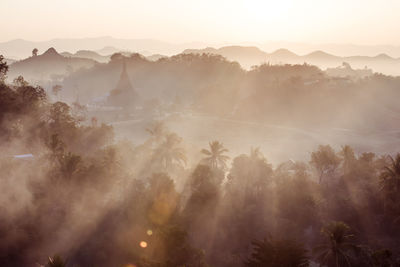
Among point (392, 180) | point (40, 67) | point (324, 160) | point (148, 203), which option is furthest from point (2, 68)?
point (40, 67)

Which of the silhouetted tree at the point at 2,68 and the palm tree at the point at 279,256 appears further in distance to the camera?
the silhouetted tree at the point at 2,68

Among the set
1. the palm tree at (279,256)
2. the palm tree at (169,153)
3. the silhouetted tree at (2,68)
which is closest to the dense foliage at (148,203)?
the silhouetted tree at (2,68)

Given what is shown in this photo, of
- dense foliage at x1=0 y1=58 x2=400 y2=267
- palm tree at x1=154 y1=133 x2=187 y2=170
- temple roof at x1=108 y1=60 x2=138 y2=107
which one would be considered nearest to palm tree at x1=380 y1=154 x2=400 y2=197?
dense foliage at x1=0 y1=58 x2=400 y2=267

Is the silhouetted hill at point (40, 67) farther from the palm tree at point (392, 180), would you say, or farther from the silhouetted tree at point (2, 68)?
the palm tree at point (392, 180)

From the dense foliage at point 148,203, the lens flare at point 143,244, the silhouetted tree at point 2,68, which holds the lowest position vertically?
the lens flare at point 143,244

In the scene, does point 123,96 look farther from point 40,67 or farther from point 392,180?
point 40,67

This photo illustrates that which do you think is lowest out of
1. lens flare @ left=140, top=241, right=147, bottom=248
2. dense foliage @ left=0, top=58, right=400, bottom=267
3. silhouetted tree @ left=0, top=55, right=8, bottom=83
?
lens flare @ left=140, top=241, right=147, bottom=248

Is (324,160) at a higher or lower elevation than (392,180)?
lower

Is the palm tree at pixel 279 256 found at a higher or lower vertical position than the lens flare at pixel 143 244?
higher

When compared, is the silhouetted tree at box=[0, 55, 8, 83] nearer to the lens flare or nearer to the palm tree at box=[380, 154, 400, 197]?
the lens flare

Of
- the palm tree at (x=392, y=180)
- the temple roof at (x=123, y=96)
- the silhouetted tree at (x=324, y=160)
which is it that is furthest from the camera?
the temple roof at (x=123, y=96)

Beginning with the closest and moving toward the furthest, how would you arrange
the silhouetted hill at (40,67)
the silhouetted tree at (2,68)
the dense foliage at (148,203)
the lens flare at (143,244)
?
the lens flare at (143,244) → the dense foliage at (148,203) → the silhouetted tree at (2,68) → the silhouetted hill at (40,67)

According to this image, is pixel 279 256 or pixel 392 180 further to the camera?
pixel 392 180


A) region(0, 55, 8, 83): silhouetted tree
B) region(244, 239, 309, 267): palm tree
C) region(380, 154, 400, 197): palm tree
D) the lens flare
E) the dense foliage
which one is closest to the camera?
region(244, 239, 309, 267): palm tree
